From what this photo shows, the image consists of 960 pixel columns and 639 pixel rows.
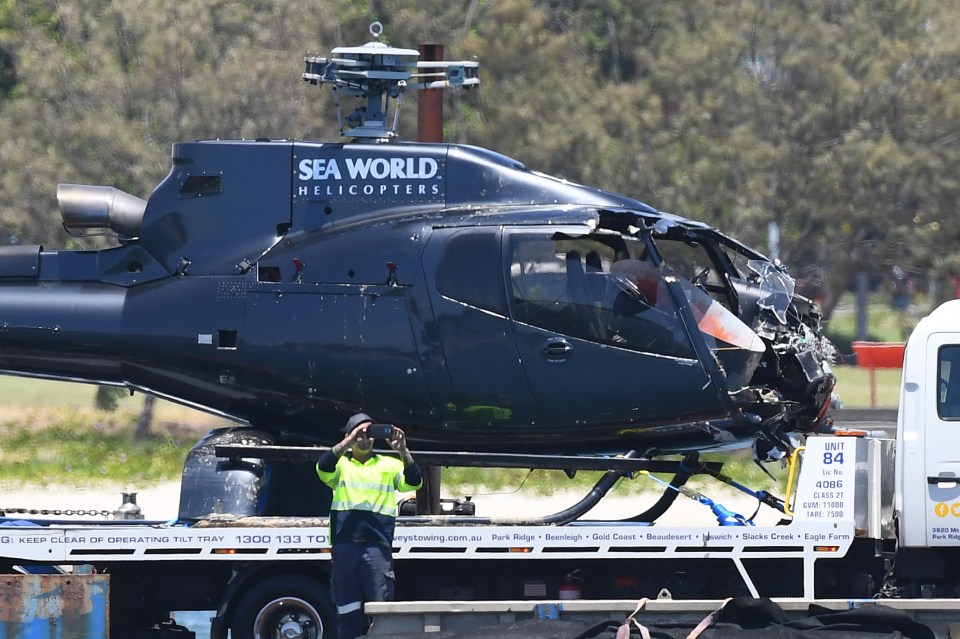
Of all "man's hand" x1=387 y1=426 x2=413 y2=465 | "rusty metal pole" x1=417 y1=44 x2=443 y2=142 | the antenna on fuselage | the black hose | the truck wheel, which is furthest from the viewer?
"rusty metal pole" x1=417 y1=44 x2=443 y2=142

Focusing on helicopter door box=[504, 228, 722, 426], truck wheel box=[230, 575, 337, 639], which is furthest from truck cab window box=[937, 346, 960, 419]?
truck wheel box=[230, 575, 337, 639]

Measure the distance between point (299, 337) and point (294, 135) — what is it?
40.3 ft

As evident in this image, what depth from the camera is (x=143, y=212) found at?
10.7 m

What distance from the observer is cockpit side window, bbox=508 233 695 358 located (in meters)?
9.72

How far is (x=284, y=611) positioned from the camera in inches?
373

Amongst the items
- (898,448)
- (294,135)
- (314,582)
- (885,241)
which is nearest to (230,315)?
(314,582)

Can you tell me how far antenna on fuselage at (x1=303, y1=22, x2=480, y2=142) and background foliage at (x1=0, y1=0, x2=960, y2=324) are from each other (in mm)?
11053

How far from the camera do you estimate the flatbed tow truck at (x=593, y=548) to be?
30.2 feet

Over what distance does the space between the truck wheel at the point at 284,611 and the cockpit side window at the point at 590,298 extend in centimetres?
221

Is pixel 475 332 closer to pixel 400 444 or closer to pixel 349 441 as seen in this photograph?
pixel 400 444

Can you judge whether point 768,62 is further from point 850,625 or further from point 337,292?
point 850,625

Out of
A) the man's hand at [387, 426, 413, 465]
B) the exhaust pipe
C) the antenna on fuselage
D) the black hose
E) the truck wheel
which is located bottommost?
the truck wheel

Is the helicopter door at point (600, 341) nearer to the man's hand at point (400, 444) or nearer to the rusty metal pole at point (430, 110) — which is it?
the man's hand at point (400, 444)

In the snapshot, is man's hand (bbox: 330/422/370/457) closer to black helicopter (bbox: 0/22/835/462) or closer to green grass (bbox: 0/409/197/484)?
black helicopter (bbox: 0/22/835/462)
